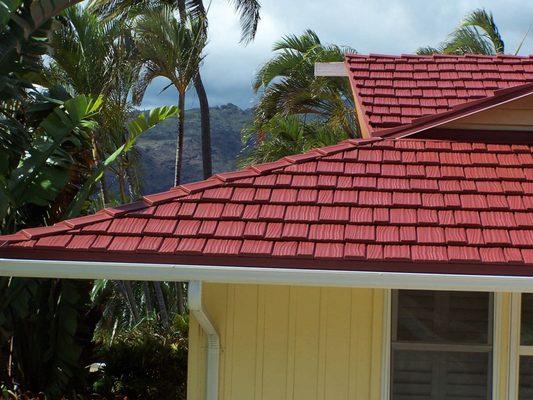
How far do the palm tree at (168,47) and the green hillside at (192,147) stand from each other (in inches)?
1220

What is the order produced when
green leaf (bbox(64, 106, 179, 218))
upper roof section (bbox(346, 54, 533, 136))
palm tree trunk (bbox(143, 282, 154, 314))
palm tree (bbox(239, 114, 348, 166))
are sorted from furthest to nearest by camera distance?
palm tree (bbox(239, 114, 348, 166)) → palm tree trunk (bbox(143, 282, 154, 314)) → green leaf (bbox(64, 106, 179, 218)) → upper roof section (bbox(346, 54, 533, 136))

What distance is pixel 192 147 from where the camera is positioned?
56.3 metres

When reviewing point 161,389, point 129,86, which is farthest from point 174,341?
point 129,86

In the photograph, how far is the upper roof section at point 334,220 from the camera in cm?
590

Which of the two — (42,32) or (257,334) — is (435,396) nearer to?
(257,334)

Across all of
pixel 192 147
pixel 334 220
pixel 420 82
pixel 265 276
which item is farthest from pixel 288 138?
pixel 192 147

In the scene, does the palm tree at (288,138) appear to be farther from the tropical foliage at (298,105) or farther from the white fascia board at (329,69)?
the white fascia board at (329,69)

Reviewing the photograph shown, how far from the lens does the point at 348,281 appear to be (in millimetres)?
5773

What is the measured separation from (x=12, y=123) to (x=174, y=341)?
157 inches

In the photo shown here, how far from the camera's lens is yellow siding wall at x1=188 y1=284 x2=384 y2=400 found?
21.6 ft

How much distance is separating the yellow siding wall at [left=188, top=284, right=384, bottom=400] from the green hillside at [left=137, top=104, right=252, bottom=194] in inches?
1610

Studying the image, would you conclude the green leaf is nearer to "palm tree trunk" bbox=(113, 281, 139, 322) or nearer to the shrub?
the shrub

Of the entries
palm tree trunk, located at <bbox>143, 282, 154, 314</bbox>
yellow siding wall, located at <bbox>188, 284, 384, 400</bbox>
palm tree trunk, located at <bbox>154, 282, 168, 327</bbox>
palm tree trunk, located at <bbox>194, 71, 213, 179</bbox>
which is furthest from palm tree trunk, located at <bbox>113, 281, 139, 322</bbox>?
yellow siding wall, located at <bbox>188, 284, 384, 400</bbox>

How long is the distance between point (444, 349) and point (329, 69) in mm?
4531
